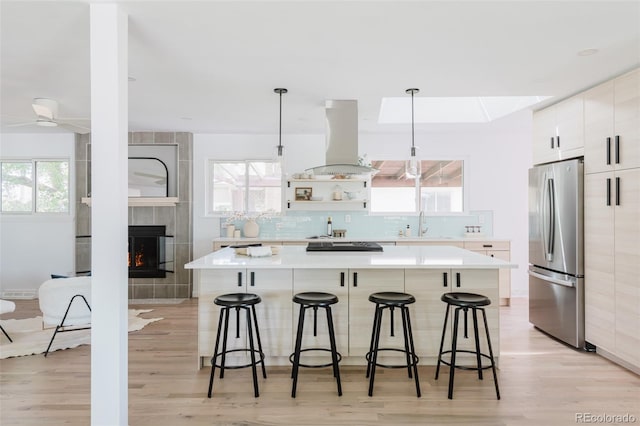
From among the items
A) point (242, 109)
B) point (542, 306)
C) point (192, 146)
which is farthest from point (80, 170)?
point (542, 306)

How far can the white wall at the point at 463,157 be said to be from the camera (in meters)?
5.94

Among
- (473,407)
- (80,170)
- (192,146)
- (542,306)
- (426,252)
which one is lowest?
(473,407)

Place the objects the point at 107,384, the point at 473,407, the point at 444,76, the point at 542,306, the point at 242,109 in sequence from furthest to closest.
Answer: the point at 242,109, the point at 542,306, the point at 444,76, the point at 473,407, the point at 107,384

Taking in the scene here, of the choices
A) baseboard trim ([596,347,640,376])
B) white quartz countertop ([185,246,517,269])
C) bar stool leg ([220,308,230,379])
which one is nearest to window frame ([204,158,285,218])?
white quartz countertop ([185,246,517,269])

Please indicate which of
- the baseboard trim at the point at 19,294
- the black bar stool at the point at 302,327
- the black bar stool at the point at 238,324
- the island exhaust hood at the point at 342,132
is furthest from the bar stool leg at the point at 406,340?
the baseboard trim at the point at 19,294

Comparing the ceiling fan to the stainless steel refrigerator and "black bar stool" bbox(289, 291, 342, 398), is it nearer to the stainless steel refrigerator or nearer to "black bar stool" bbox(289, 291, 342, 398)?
"black bar stool" bbox(289, 291, 342, 398)

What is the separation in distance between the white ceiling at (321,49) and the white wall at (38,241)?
5.38 ft

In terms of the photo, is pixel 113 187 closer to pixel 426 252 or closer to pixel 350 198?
pixel 426 252

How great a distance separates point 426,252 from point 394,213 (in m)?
2.33

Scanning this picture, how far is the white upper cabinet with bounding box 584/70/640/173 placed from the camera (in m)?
3.12

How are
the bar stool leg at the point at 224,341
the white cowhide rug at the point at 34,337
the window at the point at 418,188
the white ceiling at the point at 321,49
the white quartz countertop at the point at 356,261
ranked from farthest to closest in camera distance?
the window at the point at 418,188 < the white cowhide rug at the point at 34,337 < the white quartz countertop at the point at 356,261 < the bar stool leg at the point at 224,341 < the white ceiling at the point at 321,49

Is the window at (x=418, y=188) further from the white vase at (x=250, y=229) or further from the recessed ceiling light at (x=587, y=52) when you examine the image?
the recessed ceiling light at (x=587, y=52)

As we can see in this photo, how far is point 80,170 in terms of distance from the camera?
19.4ft
